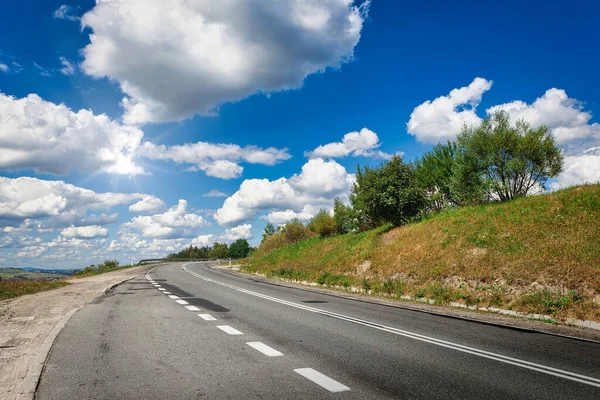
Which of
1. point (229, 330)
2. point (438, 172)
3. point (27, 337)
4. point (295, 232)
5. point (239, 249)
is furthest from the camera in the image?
point (239, 249)

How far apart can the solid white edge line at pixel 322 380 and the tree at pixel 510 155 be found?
3470 centimetres

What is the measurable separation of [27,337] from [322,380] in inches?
242

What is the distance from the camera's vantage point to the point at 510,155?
36938 millimetres

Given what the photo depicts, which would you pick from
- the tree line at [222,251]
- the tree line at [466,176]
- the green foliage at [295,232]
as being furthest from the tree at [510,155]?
the tree line at [222,251]

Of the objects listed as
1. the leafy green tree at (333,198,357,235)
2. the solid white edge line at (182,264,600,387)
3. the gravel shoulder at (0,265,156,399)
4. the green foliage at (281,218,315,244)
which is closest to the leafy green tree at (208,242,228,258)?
the green foliage at (281,218,315,244)

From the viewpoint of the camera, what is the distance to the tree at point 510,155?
34844mm

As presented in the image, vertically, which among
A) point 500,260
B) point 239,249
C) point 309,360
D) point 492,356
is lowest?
point 492,356

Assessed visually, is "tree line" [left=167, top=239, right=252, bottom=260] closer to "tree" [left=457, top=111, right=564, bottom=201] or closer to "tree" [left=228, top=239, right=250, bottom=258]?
"tree" [left=228, top=239, right=250, bottom=258]

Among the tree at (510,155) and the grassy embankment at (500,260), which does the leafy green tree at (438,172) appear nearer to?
the tree at (510,155)

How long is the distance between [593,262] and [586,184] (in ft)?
39.7

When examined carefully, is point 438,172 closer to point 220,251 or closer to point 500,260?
point 500,260

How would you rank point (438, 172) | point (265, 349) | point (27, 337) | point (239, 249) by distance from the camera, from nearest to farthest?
1. point (265, 349)
2. point (27, 337)
3. point (438, 172)
4. point (239, 249)

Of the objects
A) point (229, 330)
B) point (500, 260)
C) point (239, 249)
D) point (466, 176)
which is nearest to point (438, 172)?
point (466, 176)

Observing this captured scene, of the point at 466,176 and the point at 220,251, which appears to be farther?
the point at 220,251
